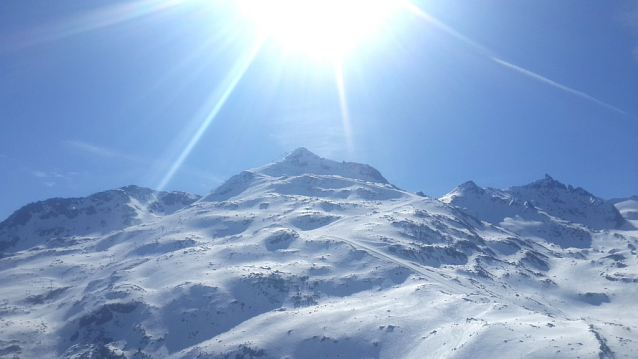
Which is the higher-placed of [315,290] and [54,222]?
[54,222]

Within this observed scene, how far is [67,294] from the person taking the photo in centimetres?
8494

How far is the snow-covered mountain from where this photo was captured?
172ft

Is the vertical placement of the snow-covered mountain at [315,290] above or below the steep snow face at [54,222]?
below

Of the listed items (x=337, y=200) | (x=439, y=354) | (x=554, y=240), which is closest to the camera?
(x=439, y=354)

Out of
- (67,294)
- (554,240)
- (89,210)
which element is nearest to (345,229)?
(67,294)

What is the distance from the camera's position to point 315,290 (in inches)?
2881

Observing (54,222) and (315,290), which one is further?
(54,222)

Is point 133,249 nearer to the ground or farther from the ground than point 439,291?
farther from the ground

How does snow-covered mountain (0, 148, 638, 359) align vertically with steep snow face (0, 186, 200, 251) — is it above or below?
below

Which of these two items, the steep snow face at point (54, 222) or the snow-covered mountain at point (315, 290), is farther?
the steep snow face at point (54, 222)

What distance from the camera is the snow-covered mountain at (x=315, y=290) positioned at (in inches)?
2061

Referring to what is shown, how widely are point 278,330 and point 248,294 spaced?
15175mm

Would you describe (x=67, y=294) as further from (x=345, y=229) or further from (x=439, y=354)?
(x=439, y=354)

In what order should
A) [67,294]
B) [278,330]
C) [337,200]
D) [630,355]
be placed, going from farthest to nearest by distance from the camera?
1. [337,200]
2. [67,294]
3. [278,330]
4. [630,355]
